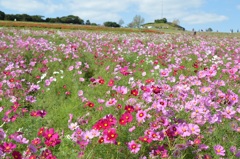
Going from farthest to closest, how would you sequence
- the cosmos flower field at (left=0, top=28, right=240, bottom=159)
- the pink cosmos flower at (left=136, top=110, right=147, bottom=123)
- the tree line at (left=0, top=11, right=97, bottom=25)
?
1. the tree line at (left=0, top=11, right=97, bottom=25)
2. the pink cosmos flower at (left=136, top=110, right=147, bottom=123)
3. the cosmos flower field at (left=0, top=28, right=240, bottom=159)

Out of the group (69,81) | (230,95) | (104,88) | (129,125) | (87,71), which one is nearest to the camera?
(129,125)

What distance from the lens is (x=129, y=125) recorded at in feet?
11.3

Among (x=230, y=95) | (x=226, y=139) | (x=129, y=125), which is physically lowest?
(x=226, y=139)

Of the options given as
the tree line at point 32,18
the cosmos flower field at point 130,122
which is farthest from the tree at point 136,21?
the cosmos flower field at point 130,122

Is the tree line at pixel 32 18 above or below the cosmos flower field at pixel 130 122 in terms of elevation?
above

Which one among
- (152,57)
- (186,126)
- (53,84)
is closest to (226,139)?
(186,126)

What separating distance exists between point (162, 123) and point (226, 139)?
110cm

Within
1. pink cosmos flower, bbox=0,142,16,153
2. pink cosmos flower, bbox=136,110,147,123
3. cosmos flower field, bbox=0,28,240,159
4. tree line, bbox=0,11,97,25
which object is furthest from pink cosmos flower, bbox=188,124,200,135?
tree line, bbox=0,11,97,25

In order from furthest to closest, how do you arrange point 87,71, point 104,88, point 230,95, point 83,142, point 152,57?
point 152,57
point 87,71
point 104,88
point 230,95
point 83,142

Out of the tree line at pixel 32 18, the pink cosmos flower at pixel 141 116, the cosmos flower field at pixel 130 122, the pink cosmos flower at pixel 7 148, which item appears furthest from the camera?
the tree line at pixel 32 18

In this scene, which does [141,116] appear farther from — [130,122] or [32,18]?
[32,18]

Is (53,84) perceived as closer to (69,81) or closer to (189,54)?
(69,81)

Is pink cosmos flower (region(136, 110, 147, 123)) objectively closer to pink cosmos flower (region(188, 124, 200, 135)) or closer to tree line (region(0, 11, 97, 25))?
pink cosmos flower (region(188, 124, 200, 135))

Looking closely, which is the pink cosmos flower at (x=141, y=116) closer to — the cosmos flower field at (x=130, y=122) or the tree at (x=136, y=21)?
the cosmos flower field at (x=130, y=122)
